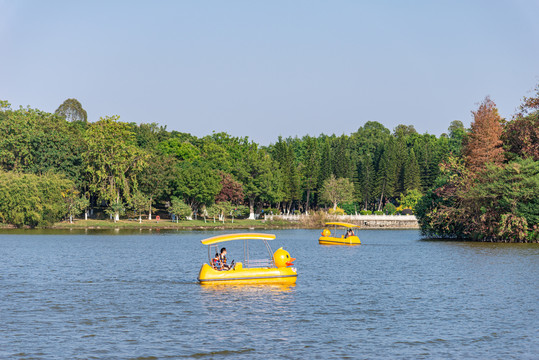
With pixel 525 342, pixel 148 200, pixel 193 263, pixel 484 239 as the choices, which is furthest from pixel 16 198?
pixel 525 342

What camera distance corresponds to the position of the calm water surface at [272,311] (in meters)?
22.4

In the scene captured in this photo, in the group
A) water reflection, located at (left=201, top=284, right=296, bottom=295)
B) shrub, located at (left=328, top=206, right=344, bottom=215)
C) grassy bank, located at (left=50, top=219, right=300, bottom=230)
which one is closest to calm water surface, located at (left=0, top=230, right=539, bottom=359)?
water reflection, located at (left=201, top=284, right=296, bottom=295)

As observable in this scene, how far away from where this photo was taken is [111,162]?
111562mm

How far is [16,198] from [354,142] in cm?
12029

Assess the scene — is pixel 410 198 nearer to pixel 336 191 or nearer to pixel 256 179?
pixel 336 191

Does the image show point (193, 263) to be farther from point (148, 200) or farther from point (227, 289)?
point (148, 200)

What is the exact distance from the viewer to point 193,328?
2562 centimetres

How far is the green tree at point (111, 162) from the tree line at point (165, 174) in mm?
182

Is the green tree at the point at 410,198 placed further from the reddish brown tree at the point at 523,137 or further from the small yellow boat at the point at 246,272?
the small yellow boat at the point at 246,272

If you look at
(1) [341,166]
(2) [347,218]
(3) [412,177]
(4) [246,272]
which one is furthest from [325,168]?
(4) [246,272]

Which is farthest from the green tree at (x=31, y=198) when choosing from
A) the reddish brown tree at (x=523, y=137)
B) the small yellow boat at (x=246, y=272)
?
the small yellow boat at (x=246, y=272)

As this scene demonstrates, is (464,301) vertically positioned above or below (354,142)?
below

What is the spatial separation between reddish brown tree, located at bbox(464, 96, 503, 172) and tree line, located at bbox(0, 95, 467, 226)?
4534 mm

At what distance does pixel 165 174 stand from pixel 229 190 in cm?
1432
